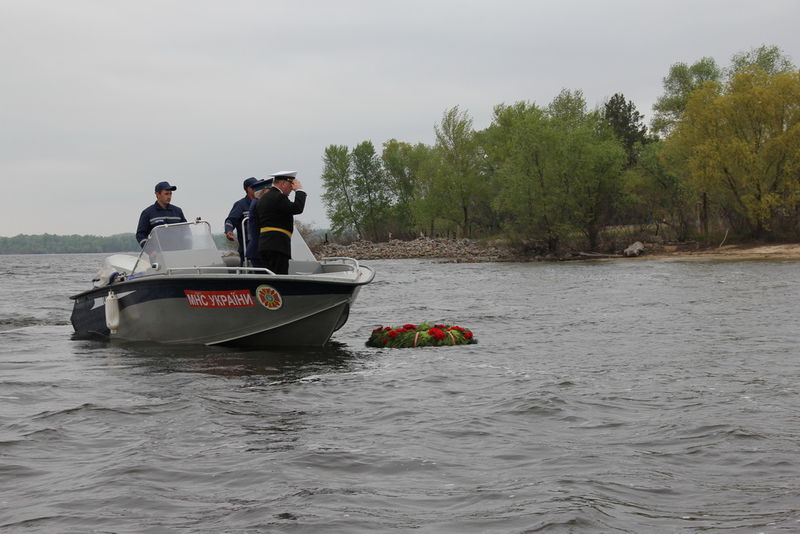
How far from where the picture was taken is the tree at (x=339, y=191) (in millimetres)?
93625

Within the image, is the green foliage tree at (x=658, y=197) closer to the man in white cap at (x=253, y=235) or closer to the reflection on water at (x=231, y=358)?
the man in white cap at (x=253, y=235)

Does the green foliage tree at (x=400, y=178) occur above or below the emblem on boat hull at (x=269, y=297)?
above

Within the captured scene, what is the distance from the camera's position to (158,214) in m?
12.7

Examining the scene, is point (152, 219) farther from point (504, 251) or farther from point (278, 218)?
point (504, 251)

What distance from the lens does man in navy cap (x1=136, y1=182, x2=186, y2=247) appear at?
41.5ft

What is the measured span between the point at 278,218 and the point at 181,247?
2017mm

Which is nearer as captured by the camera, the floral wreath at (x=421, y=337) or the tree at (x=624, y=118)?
the floral wreath at (x=421, y=337)

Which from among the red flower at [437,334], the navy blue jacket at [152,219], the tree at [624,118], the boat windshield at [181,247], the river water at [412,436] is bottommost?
the river water at [412,436]

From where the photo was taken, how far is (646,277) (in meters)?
29.4

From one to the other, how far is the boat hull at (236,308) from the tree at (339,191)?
81469mm

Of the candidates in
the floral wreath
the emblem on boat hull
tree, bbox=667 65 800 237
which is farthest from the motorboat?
tree, bbox=667 65 800 237

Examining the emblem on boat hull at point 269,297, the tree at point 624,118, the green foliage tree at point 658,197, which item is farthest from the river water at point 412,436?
the tree at point 624,118

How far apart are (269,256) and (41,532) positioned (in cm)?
712

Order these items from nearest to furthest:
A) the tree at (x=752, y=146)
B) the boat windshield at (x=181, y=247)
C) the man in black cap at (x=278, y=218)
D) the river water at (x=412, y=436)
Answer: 1. the river water at (x=412, y=436)
2. the man in black cap at (x=278, y=218)
3. the boat windshield at (x=181, y=247)
4. the tree at (x=752, y=146)
